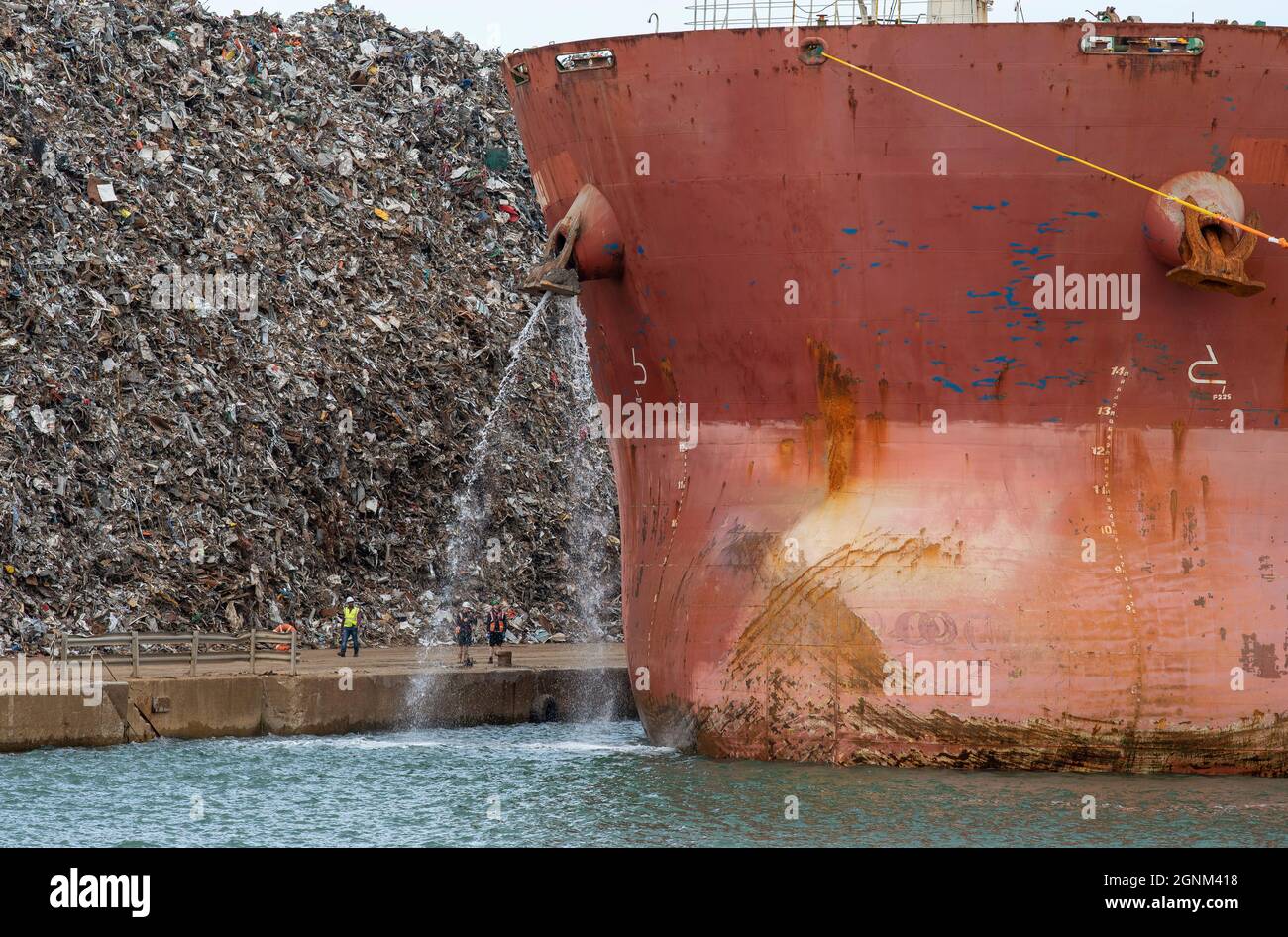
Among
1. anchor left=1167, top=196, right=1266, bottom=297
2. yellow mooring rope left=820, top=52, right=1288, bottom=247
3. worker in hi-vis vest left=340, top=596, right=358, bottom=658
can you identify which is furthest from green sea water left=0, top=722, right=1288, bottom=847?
worker in hi-vis vest left=340, top=596, right=358, bottom=658

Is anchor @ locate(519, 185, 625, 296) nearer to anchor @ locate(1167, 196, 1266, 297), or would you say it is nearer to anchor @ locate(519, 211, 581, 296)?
anchor @ locate(519, 211, 581, 296)

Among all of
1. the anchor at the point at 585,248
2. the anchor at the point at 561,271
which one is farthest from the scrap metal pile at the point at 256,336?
the anchor at the point at 585,248

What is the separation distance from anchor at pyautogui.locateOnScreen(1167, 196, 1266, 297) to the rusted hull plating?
39cm

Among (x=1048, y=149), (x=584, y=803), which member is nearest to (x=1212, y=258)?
(x=1048, y=149)

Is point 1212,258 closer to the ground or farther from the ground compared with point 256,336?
closer to the ground

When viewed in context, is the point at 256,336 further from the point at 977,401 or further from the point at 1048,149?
the point at 1048,149

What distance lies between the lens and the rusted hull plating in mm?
15664

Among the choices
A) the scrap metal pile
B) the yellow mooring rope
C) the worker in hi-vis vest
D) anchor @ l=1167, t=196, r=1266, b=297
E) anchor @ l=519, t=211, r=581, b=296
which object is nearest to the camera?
anchor @ l=1167, t=196, r=1266, b=297

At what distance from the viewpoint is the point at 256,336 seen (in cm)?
2784

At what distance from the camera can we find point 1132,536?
1593 cm

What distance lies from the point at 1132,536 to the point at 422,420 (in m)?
15.1

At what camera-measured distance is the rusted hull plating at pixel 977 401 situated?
15.7 meters

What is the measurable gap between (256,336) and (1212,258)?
15674mm
